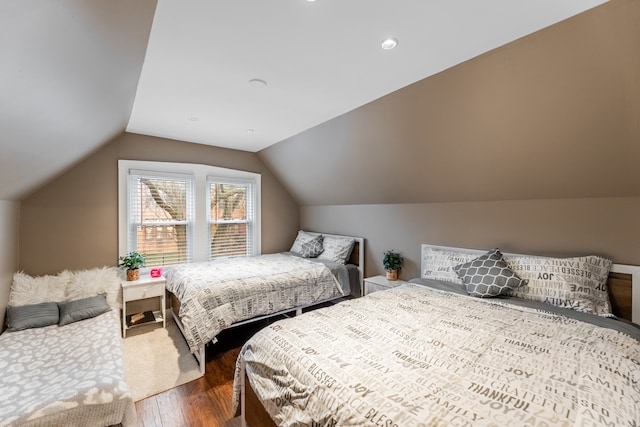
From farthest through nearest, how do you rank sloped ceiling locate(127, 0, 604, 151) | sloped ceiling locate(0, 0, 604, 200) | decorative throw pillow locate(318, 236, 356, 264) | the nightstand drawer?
decorative throw pillow locate(318, 236, 356, 264), the nightstand drawer, sloped ceiling locate(127, 0, 604, 151), sloped ceiling locate(0, 0, 604, 200)

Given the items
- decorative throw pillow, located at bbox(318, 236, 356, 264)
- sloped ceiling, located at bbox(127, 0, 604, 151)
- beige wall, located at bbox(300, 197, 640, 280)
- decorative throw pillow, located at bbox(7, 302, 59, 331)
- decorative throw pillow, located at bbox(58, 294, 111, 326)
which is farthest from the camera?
decorative throw pillow, located at bbox(318, 236, 356, 264)

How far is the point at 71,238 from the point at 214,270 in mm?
1673

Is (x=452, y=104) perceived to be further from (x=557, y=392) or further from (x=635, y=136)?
(x=557, y=392)

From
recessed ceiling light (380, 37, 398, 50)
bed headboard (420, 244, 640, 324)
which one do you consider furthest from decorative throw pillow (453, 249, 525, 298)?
recessed ceiling light (380, 37, 398, 50)

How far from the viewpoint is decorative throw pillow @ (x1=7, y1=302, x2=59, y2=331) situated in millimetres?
2371

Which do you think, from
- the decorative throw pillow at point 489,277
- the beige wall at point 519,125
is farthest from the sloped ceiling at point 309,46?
the decorative throw pillow at point 489,277

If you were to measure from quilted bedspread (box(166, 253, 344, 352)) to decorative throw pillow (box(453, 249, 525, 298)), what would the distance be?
1.57 metres

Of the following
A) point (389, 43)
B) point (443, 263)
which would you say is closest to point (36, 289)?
point (389, 43)

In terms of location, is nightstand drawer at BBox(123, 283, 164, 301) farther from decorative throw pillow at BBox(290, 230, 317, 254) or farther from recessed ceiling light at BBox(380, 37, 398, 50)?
recessed ceiling light at BBox(380, 37, 398, 50)

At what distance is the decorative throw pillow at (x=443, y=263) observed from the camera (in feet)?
8.76

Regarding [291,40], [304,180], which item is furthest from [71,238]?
[291,40]

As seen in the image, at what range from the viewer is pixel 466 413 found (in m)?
0.96

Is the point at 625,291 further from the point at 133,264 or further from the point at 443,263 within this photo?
the point at 133,264

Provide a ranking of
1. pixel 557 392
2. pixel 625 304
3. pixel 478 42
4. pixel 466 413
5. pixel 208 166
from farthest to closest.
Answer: pixel 208 166, pixel 625 304, pixel 478 42, pixel 557 392, pixel 466 413
